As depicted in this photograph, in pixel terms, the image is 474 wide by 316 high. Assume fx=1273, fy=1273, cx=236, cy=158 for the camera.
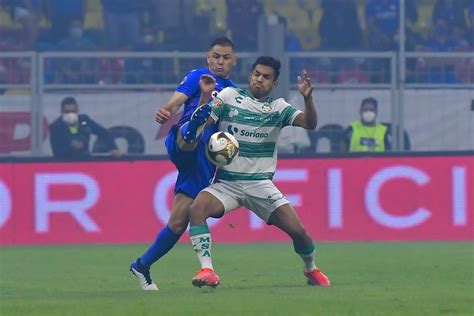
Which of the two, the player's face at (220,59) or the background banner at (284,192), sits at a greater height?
the player's face at (220,59)

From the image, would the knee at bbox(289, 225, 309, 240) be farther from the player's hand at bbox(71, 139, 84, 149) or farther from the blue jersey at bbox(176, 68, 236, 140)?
the player's hand at bbox(71, 139, 84, 149)

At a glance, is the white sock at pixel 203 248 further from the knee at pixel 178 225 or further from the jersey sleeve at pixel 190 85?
the jersey sleeve at pixel 190 85

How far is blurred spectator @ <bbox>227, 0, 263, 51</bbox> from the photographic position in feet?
58.3

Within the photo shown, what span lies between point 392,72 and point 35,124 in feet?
15.6

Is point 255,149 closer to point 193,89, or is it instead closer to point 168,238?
point 193,89

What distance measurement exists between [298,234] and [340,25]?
28.6 feet

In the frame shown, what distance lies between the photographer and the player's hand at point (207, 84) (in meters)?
9.28

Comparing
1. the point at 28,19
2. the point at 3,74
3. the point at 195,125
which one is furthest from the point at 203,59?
the point at 195,125

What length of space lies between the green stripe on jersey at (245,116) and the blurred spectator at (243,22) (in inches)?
322

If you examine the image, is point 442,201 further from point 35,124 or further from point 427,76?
point 35,124

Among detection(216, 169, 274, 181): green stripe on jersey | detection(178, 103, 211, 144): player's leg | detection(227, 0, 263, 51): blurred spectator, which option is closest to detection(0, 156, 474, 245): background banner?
detection(227, 0, 263, 51): blurred spectator

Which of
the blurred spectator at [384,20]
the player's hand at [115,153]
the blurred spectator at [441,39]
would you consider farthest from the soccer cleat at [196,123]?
the blurred spectator at [441,39]

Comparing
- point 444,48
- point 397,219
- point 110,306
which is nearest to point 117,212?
point 397,219

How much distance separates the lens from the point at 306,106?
9344mm
